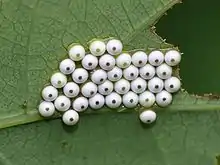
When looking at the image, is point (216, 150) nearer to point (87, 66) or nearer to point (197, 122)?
point (197, 122)

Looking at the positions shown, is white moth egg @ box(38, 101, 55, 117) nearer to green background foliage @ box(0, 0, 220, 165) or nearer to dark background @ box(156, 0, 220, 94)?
green background foliage @ box(0, 0, 220, 165)

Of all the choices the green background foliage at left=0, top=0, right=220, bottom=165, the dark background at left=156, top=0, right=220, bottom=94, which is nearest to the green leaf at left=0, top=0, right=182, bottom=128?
the green background foliage at left=0, top=0, right=220, bottom=165

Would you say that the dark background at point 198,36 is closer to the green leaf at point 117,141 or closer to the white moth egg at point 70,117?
the green leaf at point 117,141

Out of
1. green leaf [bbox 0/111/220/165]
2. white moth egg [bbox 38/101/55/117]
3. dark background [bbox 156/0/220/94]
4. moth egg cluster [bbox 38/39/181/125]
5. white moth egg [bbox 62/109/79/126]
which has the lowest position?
green leaf [bbox 0/111/220/165]

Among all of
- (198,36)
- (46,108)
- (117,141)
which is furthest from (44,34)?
(198,36)

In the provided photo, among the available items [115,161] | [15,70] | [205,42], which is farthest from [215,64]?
[15,70]

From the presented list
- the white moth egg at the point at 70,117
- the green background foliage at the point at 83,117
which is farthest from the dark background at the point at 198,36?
the white moth egg at the point at 70,117
